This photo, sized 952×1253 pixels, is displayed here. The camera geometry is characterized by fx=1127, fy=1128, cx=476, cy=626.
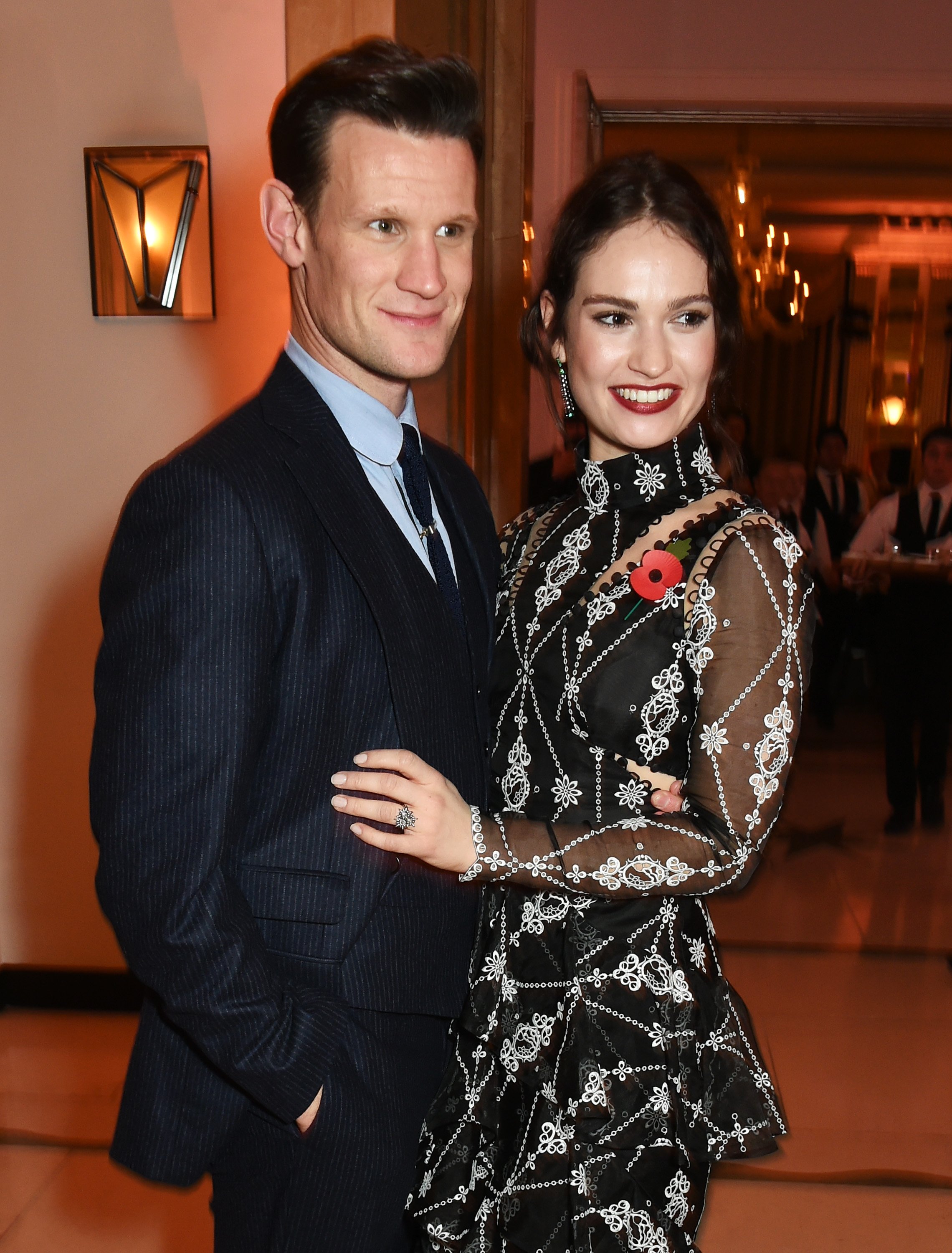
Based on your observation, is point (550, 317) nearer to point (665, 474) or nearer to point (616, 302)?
point (616, 302)

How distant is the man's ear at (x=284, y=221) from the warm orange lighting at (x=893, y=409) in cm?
723

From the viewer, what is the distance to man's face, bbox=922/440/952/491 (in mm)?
5184

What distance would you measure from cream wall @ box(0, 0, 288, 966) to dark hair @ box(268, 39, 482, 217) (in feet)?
5.23

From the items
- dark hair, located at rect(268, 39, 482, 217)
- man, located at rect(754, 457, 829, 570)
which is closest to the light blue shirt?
dark hair, located at rect(268, 39, 482, 217)

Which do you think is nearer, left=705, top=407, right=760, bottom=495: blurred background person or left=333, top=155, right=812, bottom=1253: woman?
left=333, top=155, right=812, bottom=1253: woman

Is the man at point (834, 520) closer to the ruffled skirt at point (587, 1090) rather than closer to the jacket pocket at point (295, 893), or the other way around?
the ruffled skirt at point (587, 1090)

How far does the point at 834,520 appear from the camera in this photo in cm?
613

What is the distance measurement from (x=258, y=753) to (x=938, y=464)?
4.76 m

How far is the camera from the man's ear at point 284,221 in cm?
132

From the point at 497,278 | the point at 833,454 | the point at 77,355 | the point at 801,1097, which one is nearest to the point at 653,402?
the point at 497,278

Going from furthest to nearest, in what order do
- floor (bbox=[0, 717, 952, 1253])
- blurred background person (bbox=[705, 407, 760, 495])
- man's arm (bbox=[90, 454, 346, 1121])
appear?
1. floor (bbox=[0, 717, 952, 1253])
2. blurred background person (bbox=[705, 407, 760, 495])
3. man's arm (bbox=[90, 454, 346, 1121])

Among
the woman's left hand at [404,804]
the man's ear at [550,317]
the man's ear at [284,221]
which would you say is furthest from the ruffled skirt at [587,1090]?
the man's ear at [284,221]

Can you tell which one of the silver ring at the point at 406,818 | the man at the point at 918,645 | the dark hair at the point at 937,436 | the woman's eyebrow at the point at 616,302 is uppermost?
the woman's eyebrow at the point at 616,302

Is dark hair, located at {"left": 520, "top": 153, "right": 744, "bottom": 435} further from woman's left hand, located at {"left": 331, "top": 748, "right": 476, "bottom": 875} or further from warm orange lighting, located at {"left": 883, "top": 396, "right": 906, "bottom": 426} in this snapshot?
warm orange lighting, located at {"left": 883, "top": 396, "right": 906, "bottom": 426}
